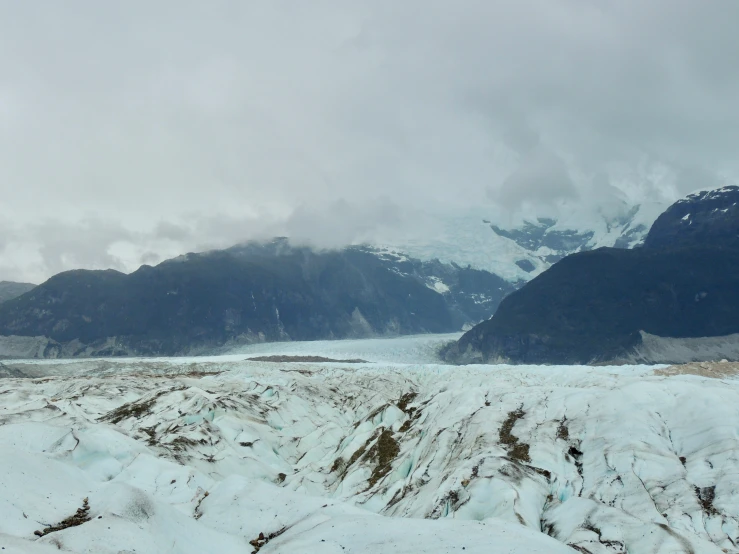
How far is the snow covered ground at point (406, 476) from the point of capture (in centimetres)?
2203

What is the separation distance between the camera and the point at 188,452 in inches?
2456

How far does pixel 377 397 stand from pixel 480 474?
6160 centimetres

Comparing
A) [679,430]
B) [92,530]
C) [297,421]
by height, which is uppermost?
[92,530]

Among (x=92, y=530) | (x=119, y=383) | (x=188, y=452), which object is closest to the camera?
(x=92, y=530)

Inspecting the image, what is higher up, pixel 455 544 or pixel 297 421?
pixel 455 544

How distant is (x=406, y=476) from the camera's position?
49.6 m

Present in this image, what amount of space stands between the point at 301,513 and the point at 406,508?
14.8m

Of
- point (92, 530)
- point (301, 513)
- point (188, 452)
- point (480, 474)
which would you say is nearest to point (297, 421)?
point (188, 452)

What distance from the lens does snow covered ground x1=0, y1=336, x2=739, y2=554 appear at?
22.0 meters

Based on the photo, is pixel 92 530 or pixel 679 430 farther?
pixel 679 430

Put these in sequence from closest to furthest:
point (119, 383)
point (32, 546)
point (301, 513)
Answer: point (32, 546) → point (301, 513) → point (119, 383)

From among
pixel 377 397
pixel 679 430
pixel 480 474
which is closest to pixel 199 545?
pixel 480 474

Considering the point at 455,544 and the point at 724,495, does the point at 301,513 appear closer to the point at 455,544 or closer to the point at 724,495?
the point at 455,544

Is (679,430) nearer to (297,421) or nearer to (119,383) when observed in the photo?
(297,421)
